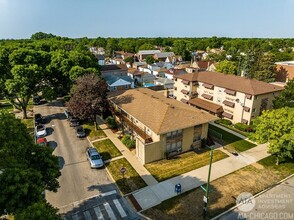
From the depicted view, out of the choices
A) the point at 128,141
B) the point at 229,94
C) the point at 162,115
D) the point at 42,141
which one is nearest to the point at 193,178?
the point at 162,115

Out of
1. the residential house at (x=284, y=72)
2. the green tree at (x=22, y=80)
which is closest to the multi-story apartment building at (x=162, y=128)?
the green tree at (x=22, y=80)

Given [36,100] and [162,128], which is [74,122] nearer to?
[162,128]

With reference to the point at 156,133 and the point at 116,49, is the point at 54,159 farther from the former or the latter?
the point at 116,49

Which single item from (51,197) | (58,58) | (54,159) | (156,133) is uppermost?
(58,58)

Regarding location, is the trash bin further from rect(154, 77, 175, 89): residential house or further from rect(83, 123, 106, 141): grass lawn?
rect(154, 77, 175, 89): residential house

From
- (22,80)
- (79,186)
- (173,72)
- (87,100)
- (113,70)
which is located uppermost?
(22,80)

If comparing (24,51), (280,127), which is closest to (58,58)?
(24,51)
